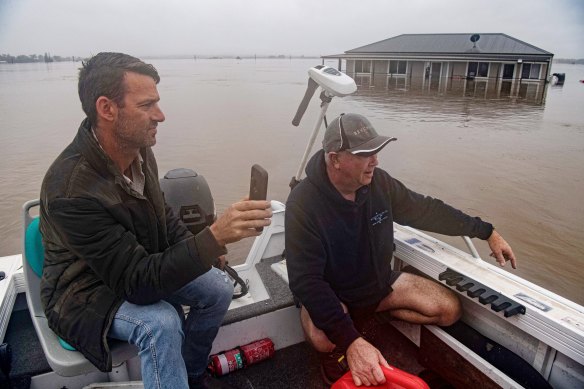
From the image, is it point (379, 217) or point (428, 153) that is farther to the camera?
point (428, 153)

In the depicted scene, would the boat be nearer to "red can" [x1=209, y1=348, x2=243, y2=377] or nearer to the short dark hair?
"red can" [x1=209, y1=348, x2=243, y2=377]

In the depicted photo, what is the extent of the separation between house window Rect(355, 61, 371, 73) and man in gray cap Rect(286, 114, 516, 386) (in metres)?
39.9

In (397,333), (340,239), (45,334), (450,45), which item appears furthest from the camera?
(450,45)

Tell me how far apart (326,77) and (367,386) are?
1.86 metres

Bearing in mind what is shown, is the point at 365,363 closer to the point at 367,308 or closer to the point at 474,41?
the point at 367,308

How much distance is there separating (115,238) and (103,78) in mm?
614

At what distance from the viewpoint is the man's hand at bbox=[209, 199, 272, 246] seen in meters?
1.35

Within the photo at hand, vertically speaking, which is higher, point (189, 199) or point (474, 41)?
point (474, 41)

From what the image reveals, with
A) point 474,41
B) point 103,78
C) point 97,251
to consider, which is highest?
point 474,41

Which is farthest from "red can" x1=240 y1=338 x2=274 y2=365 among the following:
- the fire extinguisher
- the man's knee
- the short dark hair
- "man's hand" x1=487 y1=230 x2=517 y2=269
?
the short dark hair

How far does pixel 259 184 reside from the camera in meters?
1.35

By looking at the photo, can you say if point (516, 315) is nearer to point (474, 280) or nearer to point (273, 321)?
point (474, 280)

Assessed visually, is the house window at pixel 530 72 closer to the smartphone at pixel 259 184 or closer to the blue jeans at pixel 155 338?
the smartphone at pixel 259 184

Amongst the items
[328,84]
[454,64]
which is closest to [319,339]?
[328,84]
